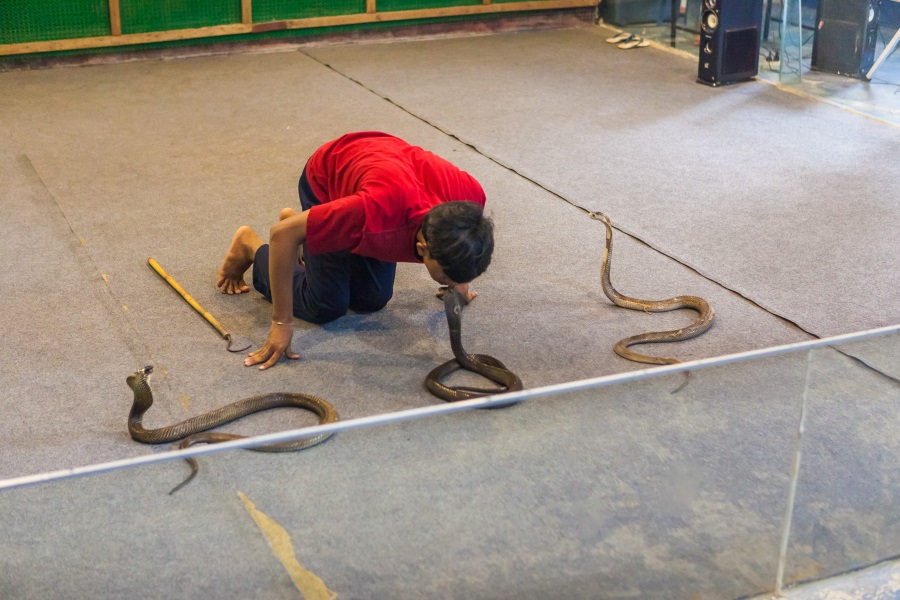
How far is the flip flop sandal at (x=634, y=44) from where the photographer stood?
21.8 ft

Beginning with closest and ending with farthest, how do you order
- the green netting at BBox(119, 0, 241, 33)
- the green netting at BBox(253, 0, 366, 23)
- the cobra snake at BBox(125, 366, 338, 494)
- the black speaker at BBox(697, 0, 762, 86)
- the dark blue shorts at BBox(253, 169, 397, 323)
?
1. the cobra snake at BBox(125, 366, 338, 494)
2. the dark blue shorts at BBox(253, 169, 397, 323)
3. the black speaker at BBox(697, 0, 762, 86)
4. the green netting at BBox(119, 0, 241, 33)
5. the green netting at BBox(253, 0, 366, 23)

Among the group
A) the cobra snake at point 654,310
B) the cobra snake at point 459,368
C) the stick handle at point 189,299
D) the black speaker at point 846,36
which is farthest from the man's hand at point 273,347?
the black speaker at point 846,36

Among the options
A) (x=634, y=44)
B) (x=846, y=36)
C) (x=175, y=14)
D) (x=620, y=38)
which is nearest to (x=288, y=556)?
(x=846, y=36)

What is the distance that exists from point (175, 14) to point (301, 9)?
810mm

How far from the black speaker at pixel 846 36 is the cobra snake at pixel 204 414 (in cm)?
419

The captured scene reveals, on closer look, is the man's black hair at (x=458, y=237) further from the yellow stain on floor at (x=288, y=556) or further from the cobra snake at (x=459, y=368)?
the yellow stain on floor at (x=288, y=556)

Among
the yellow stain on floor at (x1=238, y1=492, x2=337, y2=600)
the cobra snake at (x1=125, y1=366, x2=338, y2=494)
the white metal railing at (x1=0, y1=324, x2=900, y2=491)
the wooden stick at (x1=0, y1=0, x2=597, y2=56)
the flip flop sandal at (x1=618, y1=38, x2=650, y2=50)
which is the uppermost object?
the wooden stick at (x1=0, y1=0, x2=597, y2=56)

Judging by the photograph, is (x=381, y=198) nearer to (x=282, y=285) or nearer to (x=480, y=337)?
(x=282, y=285)

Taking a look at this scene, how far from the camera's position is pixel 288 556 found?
1.62 meters

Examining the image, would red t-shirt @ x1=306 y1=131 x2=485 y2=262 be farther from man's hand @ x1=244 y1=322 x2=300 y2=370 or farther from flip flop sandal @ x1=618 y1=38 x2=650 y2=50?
flip flop sandal @ x1=618 y1=38 x2=650 y2=50

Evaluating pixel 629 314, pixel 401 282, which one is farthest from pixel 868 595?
pixel 401 282

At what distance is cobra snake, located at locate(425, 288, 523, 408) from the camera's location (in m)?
2.49

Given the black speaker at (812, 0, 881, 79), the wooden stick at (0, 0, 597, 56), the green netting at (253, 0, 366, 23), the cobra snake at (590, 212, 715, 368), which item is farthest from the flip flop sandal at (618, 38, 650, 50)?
the cobra snake at (590, 212, 715, 368)

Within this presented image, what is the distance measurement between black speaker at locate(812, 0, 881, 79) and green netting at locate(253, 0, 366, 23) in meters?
2.92
